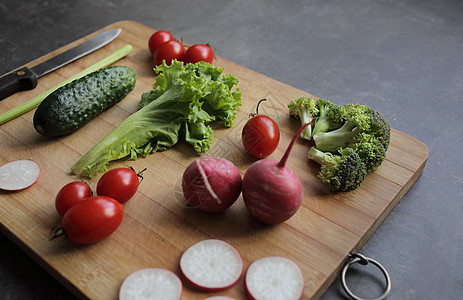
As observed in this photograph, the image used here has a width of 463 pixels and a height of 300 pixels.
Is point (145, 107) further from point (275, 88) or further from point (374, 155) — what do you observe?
point (374, 155)

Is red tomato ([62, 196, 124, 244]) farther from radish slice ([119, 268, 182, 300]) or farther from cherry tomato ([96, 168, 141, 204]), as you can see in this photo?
radish slice ([119, 268, 182, 300])

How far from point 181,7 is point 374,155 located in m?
3.36

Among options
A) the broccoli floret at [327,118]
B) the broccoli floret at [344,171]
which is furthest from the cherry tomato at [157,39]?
the broccoli floret at [344,171]

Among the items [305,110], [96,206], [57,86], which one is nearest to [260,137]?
[305,110]

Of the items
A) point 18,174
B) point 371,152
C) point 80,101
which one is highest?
point 371,152

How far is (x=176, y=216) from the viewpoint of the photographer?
260 cm

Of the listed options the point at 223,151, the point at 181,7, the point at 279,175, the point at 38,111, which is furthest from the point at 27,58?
the point at 279,175

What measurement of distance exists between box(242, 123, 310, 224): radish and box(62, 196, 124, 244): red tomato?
0.74 metres

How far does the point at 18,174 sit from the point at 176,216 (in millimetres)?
1066

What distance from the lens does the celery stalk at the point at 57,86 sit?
3.28 m

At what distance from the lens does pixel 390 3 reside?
17.2ft

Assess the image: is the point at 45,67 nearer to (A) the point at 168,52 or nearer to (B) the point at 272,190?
A: (A) the point at 168,52

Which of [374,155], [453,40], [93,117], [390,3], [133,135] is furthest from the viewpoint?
[390,3]

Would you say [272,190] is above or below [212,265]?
above
